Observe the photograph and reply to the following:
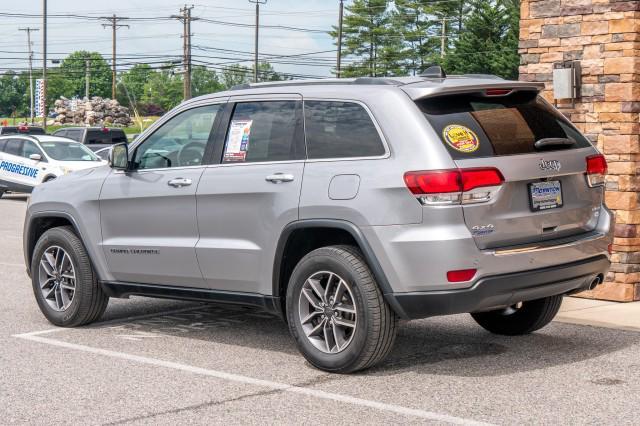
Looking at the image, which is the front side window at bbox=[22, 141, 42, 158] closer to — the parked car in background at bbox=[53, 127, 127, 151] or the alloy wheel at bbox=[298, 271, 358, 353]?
the parked car in background at bbox=[53, 127, 127, 151]

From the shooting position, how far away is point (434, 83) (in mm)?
6855

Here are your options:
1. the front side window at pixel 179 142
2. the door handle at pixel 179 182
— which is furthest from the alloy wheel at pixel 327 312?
the front side window at pixel 179 142

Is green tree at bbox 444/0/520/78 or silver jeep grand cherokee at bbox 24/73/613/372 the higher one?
green tree at bbox 444/0/520/78

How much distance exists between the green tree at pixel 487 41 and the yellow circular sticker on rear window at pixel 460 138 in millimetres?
77159

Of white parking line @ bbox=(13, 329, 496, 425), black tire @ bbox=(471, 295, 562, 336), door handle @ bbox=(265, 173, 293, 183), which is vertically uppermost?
door handle @ bbox=(265, 173, 293, 183)

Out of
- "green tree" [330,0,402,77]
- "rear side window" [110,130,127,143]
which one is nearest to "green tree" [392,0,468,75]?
"green tree" [330,0,402,77]

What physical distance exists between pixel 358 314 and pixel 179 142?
220 centimetres

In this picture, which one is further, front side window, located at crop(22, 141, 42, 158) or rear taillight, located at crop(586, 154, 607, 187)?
front side window, located at crop(22, 141, 42, 158)

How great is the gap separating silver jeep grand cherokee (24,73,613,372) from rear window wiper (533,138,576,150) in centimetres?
1

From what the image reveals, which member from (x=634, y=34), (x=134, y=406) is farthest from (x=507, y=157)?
(x=634, y=34)

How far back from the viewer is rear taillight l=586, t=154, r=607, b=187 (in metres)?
7.11

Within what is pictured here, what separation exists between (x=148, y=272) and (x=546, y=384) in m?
3.19

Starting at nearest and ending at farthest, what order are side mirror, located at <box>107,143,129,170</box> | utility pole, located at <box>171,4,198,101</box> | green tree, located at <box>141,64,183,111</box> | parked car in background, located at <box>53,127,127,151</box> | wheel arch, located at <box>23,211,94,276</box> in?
side mirror, located at <box>107,143,129,170</box>, wheel arch, located at <box>23,211,94,276</box>, parked car in background, located at <box>53,127,127,151</box>, utility pole, located at <box>171,4,198,101</box>, green tree, located at <box>141,64,183,111</box>

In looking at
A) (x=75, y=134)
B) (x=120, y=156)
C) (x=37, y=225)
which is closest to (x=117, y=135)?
(x=75, y=134)
